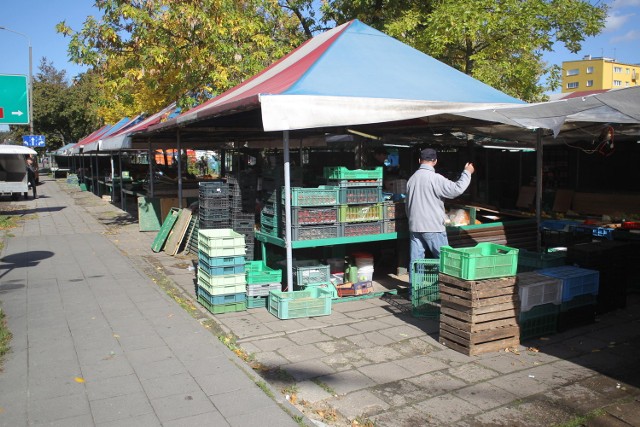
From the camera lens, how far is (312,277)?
6781 millimetres

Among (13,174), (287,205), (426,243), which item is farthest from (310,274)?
(13,174)

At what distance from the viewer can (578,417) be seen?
393 cm

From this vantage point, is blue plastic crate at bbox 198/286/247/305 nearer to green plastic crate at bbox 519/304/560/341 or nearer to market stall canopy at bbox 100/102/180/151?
green plastic crate at bbox 519/304/560/341

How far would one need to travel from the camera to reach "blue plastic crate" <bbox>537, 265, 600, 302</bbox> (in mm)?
5711

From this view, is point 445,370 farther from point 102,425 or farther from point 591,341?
point 102,425

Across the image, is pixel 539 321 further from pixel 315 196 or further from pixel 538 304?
pixel 315 196

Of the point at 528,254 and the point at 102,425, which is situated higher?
the point at 528,254

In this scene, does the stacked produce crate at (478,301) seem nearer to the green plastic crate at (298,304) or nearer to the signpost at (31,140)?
the green plastic crate at (298,304)

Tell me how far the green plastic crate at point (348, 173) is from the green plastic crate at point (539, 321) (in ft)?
9.00

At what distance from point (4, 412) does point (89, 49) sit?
10300 millimetres

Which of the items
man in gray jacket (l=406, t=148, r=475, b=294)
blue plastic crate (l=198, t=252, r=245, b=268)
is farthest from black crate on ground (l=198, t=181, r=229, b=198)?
man in gray jacket (l=406, t=148, r=475, b=294)

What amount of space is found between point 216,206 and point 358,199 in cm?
252

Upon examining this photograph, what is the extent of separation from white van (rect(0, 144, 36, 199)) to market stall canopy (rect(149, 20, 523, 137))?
1648 centimetres

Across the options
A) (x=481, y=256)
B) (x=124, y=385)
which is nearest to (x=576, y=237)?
(x=481, y=256)
